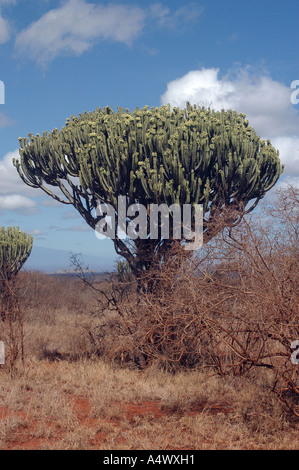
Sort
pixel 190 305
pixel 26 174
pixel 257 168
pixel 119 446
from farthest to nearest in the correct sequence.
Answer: pixel 26 174 < pixel 257 168 < pixel 190 305 < pixel 119 446

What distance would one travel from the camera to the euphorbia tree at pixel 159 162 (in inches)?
353

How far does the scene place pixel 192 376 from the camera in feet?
24.9

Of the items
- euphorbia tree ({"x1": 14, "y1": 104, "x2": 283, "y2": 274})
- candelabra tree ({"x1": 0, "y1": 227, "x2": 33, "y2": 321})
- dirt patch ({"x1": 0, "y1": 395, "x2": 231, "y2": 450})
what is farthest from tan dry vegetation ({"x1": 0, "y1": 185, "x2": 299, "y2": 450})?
candelabra tree ({"x1": 0, "y1": 227, "x2": 33, "y2": 321})

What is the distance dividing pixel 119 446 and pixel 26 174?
740cm

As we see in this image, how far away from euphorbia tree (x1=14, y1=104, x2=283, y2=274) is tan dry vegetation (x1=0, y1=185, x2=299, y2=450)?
1.85 meters

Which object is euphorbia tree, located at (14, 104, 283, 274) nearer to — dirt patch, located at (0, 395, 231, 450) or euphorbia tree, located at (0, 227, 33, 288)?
dirt patch, located at (0, 395, 231, 450)

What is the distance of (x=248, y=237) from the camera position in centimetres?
597

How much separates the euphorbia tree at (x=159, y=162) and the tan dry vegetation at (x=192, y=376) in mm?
1851

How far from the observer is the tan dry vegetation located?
Result: 5.05 meters

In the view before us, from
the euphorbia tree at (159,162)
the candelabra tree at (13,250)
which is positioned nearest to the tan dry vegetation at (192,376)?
the euphorbia tree at (159,162)

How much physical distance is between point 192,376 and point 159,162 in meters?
3.97

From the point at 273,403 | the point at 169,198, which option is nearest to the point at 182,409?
the point at 273,403

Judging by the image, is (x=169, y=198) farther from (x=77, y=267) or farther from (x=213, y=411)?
(x=213, y=411)

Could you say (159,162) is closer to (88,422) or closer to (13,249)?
(88,422)
